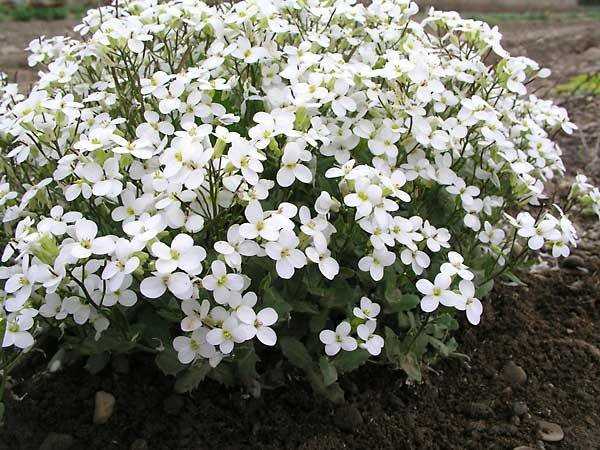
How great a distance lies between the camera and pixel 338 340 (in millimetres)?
1976

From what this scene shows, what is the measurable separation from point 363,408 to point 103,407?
869mm

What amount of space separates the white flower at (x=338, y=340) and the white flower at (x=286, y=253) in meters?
0.30

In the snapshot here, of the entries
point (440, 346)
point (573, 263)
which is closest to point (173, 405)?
point (440, 346)

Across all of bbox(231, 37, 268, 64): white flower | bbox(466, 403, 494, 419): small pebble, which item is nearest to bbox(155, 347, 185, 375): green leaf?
bbox(231, 37, 268, 64): white flower

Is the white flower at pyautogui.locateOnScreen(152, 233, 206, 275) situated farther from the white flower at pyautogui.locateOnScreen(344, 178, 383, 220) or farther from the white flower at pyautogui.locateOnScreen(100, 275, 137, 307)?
the white flower at pyautogui.locateOnScreen(344, 178, 383, 220)

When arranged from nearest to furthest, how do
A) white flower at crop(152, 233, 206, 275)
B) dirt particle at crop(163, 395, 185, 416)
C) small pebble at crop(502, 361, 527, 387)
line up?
white flower at crop(152, 233, 206, 275) < dirt particle at crop(163, 395, 185, 416) < small pebble at crop(502, 361, 527, 387)

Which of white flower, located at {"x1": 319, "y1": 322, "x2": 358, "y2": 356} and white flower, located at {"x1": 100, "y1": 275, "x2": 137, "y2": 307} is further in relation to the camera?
white flower, located at {"x1": 319, "y1": 322, "x2": 358, "y2": 356}

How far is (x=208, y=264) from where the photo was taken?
1.82 meters

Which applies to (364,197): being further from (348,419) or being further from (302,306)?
(348,419)

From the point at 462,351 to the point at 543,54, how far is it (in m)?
5.99

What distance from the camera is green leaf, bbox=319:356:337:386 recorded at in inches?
80.8

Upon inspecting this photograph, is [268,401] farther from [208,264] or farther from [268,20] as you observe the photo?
[268,20]

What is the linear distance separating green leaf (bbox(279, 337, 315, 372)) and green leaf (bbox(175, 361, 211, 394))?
241 millimetres

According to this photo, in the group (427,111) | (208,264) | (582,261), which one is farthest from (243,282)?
(582,261)
